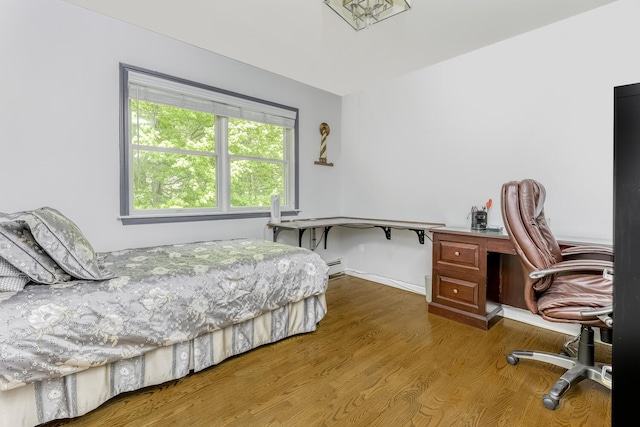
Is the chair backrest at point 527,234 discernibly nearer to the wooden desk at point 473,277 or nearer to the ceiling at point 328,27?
the wooden desk at point 473,277

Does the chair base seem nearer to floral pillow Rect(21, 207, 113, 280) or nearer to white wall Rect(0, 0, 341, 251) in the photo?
floral pillow Rect(21, 207, 113, 280)

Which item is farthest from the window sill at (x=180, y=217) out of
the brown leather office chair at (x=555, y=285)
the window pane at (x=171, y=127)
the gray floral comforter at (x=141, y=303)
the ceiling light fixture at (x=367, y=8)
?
the brown leather office chair at (x=555, y=285)

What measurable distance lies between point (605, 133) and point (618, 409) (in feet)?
8.49

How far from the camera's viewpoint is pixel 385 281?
3711 mm

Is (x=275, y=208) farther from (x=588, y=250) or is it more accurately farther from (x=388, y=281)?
(x=588, y=250)

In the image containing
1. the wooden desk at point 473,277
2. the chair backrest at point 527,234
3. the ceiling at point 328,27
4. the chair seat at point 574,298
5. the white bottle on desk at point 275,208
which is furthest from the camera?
the white bottle on desk at point 275,208

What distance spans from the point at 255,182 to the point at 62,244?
203 centimetres

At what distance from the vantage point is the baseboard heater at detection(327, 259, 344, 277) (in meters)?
3.99

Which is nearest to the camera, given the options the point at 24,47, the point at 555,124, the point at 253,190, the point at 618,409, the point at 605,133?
the point at 618,409

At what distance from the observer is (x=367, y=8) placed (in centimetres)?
201

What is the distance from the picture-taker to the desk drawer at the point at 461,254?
8.18 ft

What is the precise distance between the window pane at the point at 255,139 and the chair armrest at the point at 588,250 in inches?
112

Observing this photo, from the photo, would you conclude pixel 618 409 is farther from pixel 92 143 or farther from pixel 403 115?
pixel 403 115

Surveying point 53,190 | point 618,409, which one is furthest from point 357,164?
point 618,409
